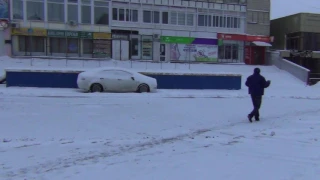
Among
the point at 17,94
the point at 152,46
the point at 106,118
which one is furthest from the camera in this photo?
the point at 152,46

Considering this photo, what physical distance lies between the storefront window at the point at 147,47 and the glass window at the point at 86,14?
6348mm

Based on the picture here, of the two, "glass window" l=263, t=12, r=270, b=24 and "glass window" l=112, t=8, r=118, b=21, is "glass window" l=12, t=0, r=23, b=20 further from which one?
"glass window" l=263, t=12, r=270, b=24

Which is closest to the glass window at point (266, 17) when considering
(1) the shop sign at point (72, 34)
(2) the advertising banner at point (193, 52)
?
(2) the advertising banner at point (193, 52)

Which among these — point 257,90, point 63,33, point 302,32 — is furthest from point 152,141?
point 302,32

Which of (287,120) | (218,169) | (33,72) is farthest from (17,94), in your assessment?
(218,169)

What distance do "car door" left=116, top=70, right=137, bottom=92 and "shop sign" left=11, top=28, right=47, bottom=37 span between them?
20.3m

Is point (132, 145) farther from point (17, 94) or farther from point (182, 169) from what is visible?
point (17, 94)

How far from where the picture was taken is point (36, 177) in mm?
4996

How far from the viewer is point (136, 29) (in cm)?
3884

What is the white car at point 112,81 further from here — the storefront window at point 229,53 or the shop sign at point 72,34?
the storefront window at point 229,53

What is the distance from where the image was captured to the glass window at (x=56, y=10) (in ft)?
118

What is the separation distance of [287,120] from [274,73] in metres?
25.2

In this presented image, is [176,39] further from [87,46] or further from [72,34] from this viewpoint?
[72,34]

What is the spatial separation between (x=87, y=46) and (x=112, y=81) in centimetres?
2055
